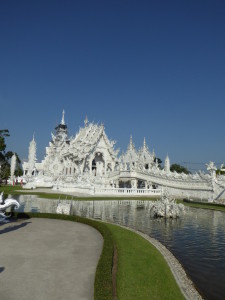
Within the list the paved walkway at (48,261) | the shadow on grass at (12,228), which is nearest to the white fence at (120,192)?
the shadow on grass at (12,228)

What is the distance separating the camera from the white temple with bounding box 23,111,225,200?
108 feet

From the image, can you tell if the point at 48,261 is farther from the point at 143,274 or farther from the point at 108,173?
the point at 108,173

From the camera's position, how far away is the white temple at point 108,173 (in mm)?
32844

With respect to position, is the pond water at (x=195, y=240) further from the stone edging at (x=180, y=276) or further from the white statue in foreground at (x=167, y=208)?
the white statue in foreground at (x=167, y=208)

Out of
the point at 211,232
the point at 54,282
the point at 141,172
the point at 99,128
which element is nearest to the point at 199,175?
the point at 141,172

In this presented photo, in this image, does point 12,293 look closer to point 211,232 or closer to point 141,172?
point 211,232

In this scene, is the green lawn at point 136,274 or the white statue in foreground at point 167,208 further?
the white statue in foreground at point 167,208

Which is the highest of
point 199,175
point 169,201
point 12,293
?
point 199,175

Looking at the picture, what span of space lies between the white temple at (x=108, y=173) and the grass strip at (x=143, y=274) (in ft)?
71.8

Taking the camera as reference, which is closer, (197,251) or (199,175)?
(197,251)

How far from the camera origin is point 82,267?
7.32 m

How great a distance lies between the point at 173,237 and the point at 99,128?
4251 centimetres

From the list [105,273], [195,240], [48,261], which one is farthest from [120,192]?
[105,273]

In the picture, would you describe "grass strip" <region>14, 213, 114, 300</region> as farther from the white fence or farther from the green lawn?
the white fence
